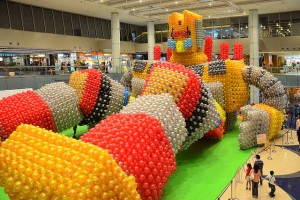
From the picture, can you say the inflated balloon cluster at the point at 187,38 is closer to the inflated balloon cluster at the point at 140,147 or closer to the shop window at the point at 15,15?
the inflated balloon cluster at the point at 140,147

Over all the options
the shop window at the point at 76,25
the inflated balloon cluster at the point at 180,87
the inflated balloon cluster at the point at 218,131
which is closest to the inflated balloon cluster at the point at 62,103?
the inflated balloon cluster at the point at 180,87

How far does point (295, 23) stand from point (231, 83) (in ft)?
53.5

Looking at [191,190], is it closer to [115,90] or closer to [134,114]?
[134,114]

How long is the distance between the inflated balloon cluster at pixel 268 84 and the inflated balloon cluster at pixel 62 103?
496 centimetres

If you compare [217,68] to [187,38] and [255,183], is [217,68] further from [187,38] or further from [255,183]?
[255,183]

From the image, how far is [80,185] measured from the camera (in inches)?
122

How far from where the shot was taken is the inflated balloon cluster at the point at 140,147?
13.2ft

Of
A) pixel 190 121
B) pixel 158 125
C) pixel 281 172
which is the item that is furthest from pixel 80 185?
pixel 281 172

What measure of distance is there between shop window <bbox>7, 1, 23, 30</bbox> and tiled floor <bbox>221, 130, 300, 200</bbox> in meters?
15.6

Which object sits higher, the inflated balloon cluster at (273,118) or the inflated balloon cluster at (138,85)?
the inflated balloon cluster at (138,85)

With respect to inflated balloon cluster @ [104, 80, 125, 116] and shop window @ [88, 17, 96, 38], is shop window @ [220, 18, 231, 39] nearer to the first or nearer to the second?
shop window @ [88, 17, 96, 38]

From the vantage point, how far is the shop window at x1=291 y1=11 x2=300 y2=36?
2267 centimetres

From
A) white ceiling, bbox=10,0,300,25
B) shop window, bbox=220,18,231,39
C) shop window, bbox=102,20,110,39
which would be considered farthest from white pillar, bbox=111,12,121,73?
shop window, bbox=220,18,231,39

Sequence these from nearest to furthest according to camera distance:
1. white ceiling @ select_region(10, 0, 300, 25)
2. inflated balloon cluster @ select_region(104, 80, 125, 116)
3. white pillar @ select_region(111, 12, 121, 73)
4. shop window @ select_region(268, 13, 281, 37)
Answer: inflated balloon cluster @ select_region(104, 80, 125, 116) → white ceiling @ select_region(10, 0, 300, 25) → white pillar @ select_region(111, 12, 121, 73) → shop window @ select_region(268, 13, 281, 37)
